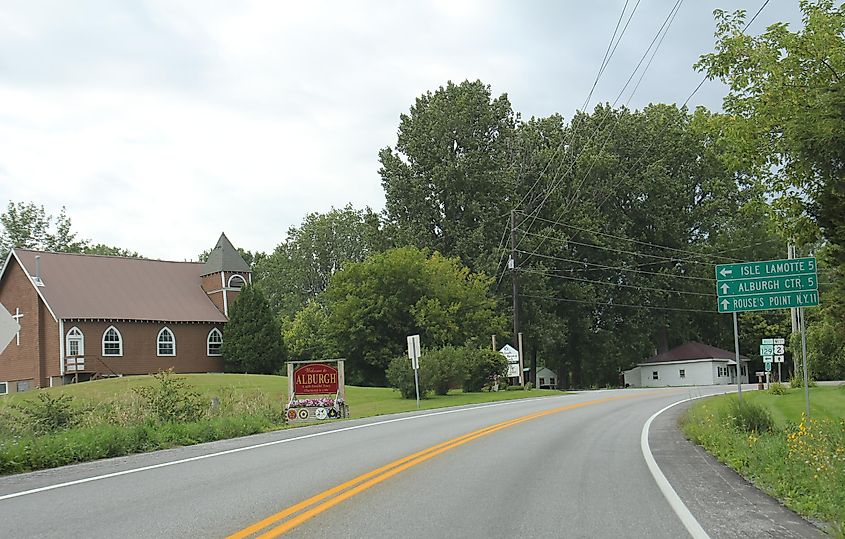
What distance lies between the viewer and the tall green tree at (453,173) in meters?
67.5

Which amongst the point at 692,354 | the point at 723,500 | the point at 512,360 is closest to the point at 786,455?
the point at 723,500

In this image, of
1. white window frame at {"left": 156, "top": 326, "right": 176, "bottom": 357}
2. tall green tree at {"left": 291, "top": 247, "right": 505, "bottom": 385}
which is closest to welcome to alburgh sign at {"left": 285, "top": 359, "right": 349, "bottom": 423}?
tall green tree at {"left": 291, "top": 247, "right": 505, "bottom": 385}

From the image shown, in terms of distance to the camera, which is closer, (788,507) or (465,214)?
(788,507)

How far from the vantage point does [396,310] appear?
5594 centimetres

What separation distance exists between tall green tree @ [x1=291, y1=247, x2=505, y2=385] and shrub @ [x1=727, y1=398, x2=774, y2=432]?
120 feet

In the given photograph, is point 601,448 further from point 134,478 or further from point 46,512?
point 46,512

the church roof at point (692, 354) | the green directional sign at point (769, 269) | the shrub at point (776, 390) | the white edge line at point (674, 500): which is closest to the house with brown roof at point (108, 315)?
the shrub at point (776, 390)

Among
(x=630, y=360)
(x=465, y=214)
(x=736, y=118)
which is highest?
(x=465, y=214)

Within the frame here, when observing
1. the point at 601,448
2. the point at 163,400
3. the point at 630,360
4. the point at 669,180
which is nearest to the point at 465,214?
the point at 669,180

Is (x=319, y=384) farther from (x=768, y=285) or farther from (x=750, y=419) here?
(x=768, y=285)

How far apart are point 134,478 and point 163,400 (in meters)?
9.53

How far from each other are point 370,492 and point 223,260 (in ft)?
179

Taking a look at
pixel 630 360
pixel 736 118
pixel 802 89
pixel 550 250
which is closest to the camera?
pixel 802 89

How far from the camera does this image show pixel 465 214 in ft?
224
